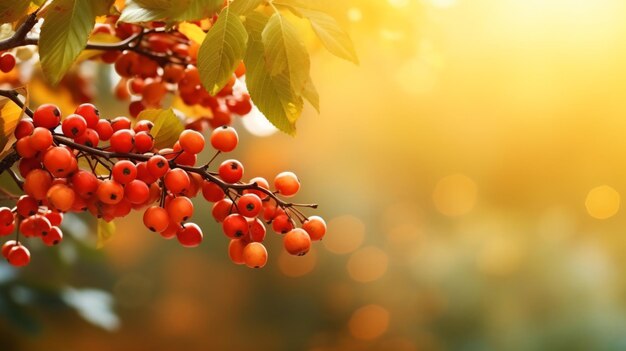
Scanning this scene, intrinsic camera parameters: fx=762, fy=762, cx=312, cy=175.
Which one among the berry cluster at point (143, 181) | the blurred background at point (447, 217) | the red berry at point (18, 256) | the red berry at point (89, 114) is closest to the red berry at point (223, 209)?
the berry cluster at point (143, 181)

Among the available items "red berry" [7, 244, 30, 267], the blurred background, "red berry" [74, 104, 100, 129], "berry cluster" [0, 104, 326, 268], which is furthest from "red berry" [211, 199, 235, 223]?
the blurred background

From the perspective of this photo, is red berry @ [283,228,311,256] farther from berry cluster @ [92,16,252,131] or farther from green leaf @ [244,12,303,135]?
berry cluster @ [92,16,252,131]

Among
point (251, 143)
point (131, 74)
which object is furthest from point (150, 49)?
point (251, 143)

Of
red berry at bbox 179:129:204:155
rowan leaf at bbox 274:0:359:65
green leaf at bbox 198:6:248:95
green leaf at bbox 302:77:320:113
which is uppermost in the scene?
rowan leaf at bbox 274:0:359:65

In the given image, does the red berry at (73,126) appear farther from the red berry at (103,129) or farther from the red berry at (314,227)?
the red berry at (314,227)

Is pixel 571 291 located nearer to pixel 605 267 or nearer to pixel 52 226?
pixel 605 267

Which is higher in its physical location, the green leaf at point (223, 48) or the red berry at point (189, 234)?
the green leaf at point (223, 48)

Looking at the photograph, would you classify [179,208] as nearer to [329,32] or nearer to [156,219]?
[156,219]

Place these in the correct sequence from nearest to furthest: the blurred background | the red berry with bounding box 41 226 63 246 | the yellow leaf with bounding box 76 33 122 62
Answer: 1. the red berry with bounding box 41 226 63 246
2. the yellow leaf with bounding box 76 33 122 62
3. the blurred background
